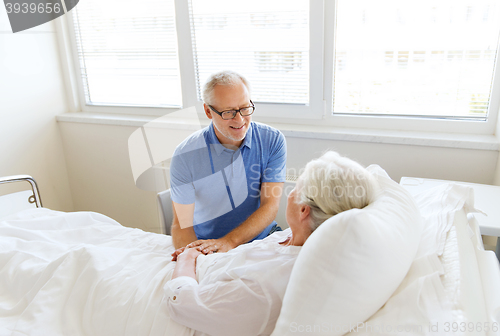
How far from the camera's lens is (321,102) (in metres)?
2.23

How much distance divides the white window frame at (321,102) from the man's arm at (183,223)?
925mm

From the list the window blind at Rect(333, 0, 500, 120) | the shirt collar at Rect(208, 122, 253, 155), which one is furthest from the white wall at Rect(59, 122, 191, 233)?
the window blind at Rect(333, 0, 500, 120)

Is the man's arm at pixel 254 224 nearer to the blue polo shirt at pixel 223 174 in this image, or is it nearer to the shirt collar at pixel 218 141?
the blue polo shirt at pixel 223 174

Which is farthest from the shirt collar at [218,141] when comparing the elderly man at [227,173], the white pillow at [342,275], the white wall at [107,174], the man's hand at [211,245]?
the white wall at [107,174]

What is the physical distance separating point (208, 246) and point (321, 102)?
117cm

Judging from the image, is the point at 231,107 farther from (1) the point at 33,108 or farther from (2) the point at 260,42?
(1) the point at 33,108

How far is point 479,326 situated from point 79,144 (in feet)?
9.44

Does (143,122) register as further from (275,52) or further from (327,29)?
(327,29)

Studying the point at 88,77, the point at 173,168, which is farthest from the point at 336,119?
the point at 88,77

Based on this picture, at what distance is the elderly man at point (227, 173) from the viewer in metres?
1.65

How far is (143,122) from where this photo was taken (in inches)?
106

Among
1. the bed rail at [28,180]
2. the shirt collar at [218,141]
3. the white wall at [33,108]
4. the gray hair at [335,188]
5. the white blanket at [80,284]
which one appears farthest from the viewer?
the white wall at [33,108]

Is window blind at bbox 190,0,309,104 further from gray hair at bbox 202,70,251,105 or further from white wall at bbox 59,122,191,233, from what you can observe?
white wall at bbox 59,122,191,233

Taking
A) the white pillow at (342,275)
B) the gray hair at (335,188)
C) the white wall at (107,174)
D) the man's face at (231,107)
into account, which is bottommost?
the white wall at (107,174)
